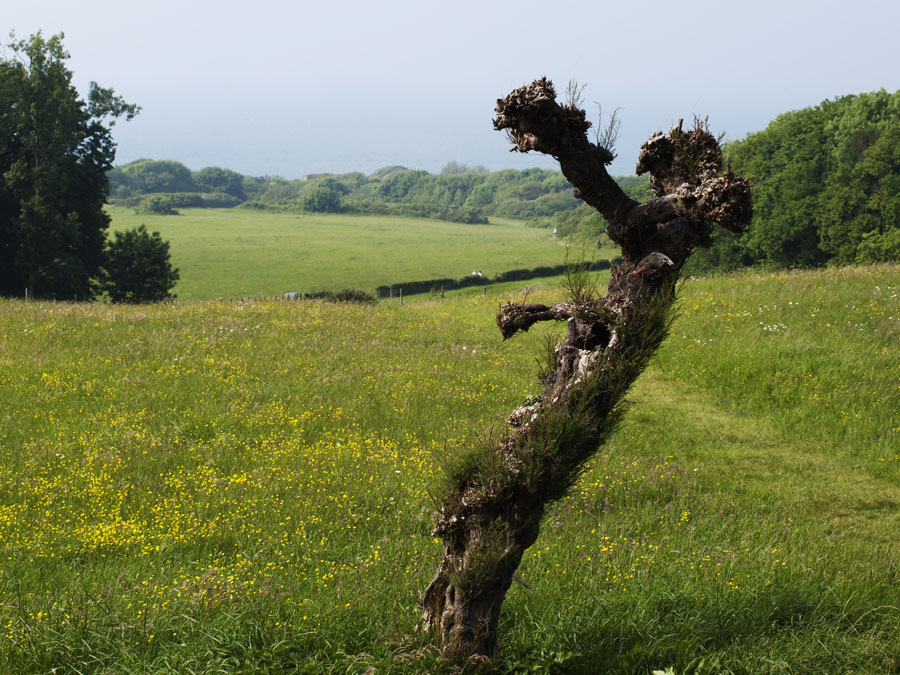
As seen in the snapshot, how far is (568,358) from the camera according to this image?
18.2ft

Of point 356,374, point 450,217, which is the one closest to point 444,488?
point 356,374

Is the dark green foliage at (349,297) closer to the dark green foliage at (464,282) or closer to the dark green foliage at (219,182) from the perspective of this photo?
the dark green foliage at (464,282)

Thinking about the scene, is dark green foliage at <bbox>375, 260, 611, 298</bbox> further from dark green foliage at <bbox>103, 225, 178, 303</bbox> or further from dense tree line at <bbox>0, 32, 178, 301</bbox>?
dense tree line at <bbox>0, 32, 178, 301</bbox>

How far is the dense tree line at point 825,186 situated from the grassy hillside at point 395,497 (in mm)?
31214

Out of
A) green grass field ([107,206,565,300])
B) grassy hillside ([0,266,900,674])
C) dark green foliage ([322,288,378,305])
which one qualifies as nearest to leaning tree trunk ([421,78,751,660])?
grassy hillside ([0,266,900,674])

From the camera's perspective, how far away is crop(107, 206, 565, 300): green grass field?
6375 cm

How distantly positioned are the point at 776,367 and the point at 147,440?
13.5m

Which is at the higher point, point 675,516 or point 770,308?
point 770,308

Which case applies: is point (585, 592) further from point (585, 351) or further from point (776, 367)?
point (776, 367)

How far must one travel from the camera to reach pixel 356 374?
614 inches

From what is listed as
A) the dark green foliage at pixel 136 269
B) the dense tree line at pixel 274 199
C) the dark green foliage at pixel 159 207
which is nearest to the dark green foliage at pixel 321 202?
the dense tree line at pixel 274 199

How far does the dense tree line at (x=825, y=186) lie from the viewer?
1794 inches

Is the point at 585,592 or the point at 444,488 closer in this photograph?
the point at 444,488

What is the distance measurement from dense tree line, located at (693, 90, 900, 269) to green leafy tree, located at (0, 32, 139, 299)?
43381mm
